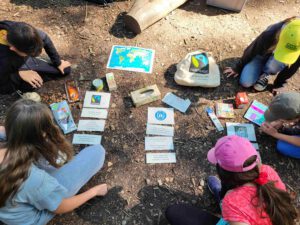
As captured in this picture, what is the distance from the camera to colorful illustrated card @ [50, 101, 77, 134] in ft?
10.4

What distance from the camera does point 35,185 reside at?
1852mm

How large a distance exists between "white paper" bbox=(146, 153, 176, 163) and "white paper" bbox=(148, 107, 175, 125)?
42 centimetres

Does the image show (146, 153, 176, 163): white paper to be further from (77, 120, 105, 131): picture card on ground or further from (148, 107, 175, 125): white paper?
(77, 120, 105, 131): picture card on ground

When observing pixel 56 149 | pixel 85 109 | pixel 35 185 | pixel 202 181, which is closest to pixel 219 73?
pixel 202 181

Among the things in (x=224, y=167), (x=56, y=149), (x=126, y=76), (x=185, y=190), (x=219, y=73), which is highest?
(x=224, y=167)

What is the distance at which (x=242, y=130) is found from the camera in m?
3.29

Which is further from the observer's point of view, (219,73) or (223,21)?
(223,21)

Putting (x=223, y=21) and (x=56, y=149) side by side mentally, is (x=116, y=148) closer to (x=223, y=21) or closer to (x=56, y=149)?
(x=56, y=149)

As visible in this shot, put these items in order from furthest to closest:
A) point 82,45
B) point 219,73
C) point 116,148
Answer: point 82,45 < point 219,73 < point 116,148

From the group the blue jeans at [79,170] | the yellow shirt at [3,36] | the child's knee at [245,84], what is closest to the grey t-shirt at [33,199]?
the blue jeans at [79,170]

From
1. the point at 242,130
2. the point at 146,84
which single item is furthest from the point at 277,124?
the point at 146,84

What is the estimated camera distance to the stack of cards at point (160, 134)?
3039mm

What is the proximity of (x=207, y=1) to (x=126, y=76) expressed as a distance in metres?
2.00

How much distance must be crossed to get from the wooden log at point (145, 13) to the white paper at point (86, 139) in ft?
5.92
